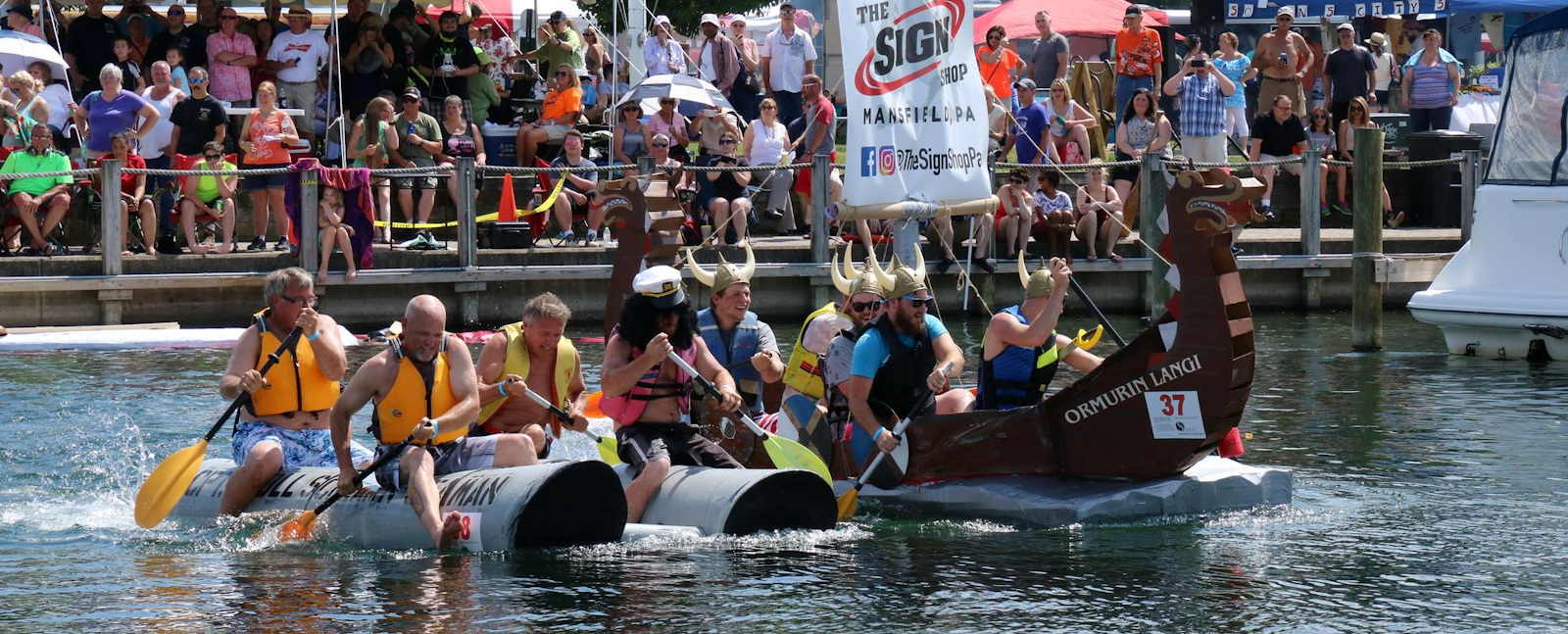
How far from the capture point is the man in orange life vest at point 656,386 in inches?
374

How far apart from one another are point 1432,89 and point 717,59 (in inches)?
314

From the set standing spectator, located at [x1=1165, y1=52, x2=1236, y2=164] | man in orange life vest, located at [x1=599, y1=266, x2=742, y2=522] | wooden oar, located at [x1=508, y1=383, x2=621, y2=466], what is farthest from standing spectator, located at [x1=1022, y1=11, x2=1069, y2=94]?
man in orange life vest, located at [x1=599, y1=266, x2=742, y2=522]

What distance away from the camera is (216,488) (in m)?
10.3

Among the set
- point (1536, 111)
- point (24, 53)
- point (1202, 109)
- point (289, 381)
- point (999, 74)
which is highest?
point (24, 53)

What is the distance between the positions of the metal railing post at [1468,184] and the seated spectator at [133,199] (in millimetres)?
12216

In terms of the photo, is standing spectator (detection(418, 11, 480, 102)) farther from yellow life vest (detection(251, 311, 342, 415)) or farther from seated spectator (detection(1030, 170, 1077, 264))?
yellow life vest (detection(251, 311, 342, 415))

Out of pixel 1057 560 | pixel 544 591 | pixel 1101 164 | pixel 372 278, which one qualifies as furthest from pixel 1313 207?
pixel 544 591

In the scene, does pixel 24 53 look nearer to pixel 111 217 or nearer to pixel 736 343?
pixel 111 217

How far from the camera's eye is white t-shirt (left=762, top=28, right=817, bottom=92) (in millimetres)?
21469

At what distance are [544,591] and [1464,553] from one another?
4051mm

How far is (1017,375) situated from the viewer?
10.6 m

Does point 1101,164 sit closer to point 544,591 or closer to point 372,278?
point 372,278

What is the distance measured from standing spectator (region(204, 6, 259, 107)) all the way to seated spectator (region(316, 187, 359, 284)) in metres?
2.55

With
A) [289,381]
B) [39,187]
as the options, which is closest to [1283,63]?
[39,187]
